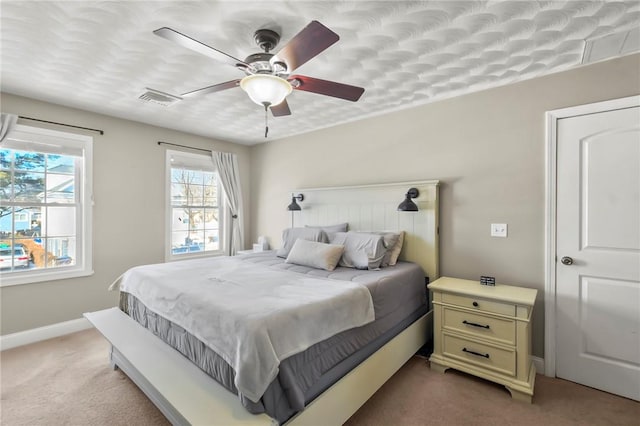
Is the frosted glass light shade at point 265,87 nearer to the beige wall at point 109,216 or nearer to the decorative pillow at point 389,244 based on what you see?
the decorative pillow at point 389,244

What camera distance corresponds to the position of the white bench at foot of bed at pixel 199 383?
54.1 inches

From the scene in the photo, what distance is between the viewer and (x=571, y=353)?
90.0 inches

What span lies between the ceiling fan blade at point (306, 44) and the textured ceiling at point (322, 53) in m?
0.29

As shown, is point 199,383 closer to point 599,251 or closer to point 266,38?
point 266,38

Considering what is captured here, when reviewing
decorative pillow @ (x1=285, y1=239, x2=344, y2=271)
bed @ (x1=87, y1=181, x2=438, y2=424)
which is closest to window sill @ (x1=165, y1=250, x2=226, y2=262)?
bed @ (x1=87, y1=181, x2=438, y2=424)

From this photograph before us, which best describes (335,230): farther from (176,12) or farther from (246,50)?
(176,12)

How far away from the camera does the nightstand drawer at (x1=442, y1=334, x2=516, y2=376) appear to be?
83.5 inches

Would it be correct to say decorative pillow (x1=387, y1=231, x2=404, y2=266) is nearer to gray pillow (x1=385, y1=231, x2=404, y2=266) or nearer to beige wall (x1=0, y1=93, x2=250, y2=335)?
gray pillow (x1=385, y1=231, x2=404, y2=266)

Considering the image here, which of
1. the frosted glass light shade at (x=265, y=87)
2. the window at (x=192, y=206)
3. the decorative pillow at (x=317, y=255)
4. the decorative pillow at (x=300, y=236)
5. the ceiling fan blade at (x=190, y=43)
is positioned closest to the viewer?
the ceiling fan blade at (x=190, y=43)

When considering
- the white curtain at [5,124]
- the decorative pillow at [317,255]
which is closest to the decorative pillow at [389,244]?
the decorative pillow at [317,255]

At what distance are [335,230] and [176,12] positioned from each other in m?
2.44

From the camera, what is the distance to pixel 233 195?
184 inches

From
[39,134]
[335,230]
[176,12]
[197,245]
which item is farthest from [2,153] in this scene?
[335,230]

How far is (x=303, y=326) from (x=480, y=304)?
1517mm
